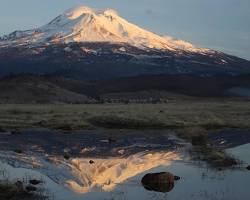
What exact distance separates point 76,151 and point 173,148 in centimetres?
593

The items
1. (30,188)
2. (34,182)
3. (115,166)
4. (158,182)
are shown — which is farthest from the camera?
(115,166)

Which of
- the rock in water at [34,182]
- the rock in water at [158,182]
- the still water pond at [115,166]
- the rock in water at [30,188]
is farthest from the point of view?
the rock in water at [34,182]

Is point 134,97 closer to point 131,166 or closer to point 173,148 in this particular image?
point 173,148

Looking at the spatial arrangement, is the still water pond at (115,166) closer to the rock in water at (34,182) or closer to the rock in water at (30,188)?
the rock in water at (34,182)

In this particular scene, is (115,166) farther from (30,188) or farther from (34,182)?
(30,188)

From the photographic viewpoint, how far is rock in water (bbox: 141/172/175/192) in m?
19.5

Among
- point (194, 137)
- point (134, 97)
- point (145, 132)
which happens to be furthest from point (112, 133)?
point (134, 97)

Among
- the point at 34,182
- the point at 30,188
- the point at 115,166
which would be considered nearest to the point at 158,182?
the point at 34,182

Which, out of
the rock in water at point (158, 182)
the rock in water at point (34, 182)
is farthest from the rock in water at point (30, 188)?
the rock in water at point (158, 182)

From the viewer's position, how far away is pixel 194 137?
42.0 meters

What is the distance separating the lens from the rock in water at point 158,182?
770 inches

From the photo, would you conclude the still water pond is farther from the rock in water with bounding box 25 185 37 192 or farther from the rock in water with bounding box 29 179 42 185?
the rock in water with bounding box 25 185 37 192

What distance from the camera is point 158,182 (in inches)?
787

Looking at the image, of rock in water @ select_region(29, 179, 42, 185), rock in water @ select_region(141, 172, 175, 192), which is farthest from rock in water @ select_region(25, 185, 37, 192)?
rock in water @ select_region(141, 172, 175, 192)
